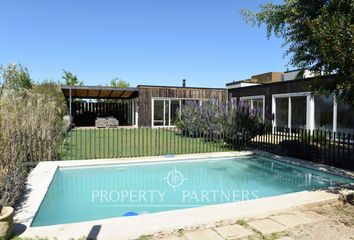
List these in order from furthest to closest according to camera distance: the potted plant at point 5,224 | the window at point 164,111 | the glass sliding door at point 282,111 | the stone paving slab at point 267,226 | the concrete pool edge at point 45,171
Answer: the window at point 164,111, the glass sliding door at point 282,111, the concrete pool edge at point 45,171, the stone paving slab at point 267,226, the potted plant at point 5,224

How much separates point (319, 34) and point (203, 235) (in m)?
3.86

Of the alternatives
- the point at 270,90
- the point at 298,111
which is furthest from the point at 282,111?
the point at 270,90

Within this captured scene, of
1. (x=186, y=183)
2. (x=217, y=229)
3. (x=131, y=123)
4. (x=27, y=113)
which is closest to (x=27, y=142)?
(x=27, y=113)

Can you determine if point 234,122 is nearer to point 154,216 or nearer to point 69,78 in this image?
point 154,216

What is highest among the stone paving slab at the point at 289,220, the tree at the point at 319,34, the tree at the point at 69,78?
the tree at the point at 69,78

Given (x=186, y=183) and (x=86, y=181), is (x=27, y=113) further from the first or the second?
(x=186, y=183)

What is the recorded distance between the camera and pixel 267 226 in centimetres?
353

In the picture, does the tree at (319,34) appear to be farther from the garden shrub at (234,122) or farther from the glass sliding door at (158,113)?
the glass sliding door at (158,113)

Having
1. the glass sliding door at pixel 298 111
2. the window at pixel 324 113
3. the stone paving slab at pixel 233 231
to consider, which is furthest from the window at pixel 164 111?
the stone paving slab at pixel 233 231

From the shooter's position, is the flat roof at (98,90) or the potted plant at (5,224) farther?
the flat roof at (98,90)

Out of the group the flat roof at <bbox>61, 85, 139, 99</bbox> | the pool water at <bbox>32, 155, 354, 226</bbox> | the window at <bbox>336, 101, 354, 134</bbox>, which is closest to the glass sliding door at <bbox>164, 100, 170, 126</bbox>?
the flat roof at <bbox>61, 85, 139, 99</bbox>

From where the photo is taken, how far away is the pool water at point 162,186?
16.1 feet

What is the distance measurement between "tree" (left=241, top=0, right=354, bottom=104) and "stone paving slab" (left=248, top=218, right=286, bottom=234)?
9.05ft

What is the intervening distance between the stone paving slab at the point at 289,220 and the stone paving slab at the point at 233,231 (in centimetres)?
64
